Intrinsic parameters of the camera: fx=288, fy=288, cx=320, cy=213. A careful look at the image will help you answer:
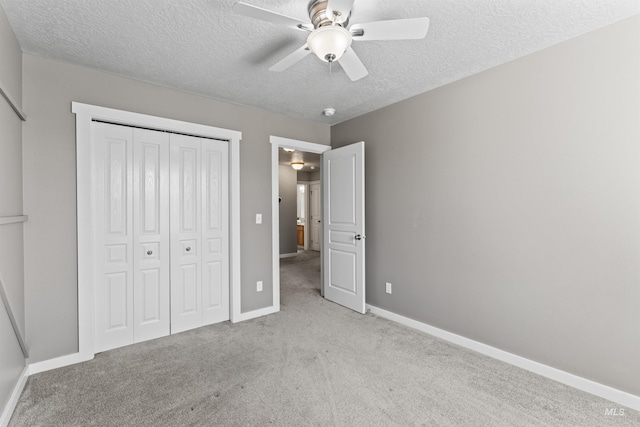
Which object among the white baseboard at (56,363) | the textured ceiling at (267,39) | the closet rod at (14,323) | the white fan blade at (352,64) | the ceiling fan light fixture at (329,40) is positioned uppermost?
the textured ceiling at (267,39)

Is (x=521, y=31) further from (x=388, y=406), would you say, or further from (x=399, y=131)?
(x=388, y=406)

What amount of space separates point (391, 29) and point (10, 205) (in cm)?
260

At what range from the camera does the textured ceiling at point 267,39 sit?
1.69 m

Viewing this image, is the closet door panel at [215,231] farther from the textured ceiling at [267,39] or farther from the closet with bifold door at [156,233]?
the textured ceiling at [267,39]

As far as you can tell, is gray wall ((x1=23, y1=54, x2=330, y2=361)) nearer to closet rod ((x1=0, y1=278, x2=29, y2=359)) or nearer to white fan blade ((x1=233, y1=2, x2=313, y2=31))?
closet rod ((x1=0, y1=278, x2=29, y2=359))

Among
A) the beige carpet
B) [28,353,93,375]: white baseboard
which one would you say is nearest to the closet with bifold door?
[28,353,93,375]: white baseboard

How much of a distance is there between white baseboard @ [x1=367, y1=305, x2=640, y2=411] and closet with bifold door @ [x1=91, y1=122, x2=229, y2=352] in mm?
2234

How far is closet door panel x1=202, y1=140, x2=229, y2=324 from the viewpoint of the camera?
3.07 m

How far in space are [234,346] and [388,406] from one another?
4.74 ft

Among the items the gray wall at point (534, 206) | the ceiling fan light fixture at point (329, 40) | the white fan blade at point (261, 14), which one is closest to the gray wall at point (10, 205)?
the white fan blade at point (261, 14)

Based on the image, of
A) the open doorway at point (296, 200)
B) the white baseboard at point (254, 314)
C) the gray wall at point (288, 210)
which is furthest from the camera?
the gray wall at point (288, 210)

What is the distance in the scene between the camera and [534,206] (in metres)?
2.22

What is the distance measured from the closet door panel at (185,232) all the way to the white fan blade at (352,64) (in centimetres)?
182

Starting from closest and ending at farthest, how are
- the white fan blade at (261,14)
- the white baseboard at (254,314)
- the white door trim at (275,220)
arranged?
the white fan blade at (261,14), the white baseboard at (254,314), the white door trim at (275,220)
